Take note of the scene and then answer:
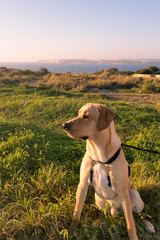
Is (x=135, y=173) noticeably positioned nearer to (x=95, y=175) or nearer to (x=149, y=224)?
(x=149, y=224)

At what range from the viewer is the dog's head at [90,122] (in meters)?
1.95

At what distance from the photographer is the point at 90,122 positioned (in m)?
2.01

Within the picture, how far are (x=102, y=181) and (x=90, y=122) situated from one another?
0.63 m

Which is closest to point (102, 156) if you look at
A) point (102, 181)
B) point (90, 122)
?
point (102, 181)

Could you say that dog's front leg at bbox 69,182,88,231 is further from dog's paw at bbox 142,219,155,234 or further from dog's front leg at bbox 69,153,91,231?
dog's paw at bbox 142,219,155,234

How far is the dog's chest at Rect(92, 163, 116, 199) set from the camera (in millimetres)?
2061

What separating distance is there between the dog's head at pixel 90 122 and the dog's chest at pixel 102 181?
37cm

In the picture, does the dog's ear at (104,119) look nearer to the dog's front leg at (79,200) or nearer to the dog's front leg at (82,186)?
the dog's front leg at (82,186)

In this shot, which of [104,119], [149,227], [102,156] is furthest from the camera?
[149,227]

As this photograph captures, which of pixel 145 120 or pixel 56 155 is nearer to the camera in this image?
pixel 56 155

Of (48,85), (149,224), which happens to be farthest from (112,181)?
(48,85)

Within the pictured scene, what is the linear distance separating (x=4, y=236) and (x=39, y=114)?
5066mm

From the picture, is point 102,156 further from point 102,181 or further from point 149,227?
point 149,227

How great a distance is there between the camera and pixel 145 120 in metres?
6.33
